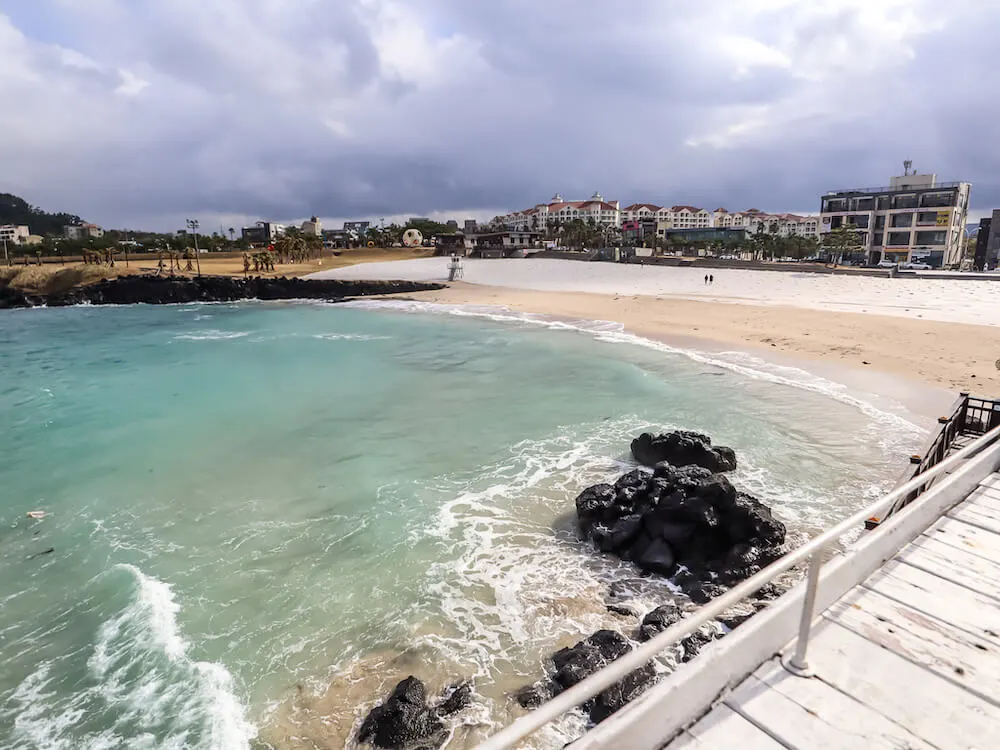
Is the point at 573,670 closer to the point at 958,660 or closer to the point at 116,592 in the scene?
the point at 958,660

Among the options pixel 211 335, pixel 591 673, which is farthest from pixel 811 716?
pixel 211 335

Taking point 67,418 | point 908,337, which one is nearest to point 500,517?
point 67,418

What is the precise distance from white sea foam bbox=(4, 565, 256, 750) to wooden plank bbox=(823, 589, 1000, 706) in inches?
250

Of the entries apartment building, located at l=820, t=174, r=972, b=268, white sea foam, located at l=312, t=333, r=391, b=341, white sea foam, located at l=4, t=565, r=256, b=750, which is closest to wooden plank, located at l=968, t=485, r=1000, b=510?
white sea foam, located at l=4, t=565, r=256, b=750

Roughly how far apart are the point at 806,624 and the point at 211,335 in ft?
149

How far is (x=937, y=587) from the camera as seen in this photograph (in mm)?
4215

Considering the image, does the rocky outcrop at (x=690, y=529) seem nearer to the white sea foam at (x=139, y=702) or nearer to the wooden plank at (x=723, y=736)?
the wooden plank at (x=723, y=736)

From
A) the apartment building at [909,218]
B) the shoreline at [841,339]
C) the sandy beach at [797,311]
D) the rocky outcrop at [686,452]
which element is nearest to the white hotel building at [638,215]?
the apartment building at [909,218]

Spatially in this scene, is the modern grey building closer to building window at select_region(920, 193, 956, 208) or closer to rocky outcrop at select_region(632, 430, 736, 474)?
building window at select_region(920, 193, 956, 208)

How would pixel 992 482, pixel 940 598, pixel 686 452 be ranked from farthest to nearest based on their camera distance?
pixel 686 452 → pixel 992 482 → pixel 940 598

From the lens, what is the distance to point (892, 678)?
11.0 ft

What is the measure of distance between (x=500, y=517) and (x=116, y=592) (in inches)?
262

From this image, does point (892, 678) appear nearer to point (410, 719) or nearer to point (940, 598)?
point (940, 598)

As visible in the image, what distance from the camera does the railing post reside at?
10.5ft
